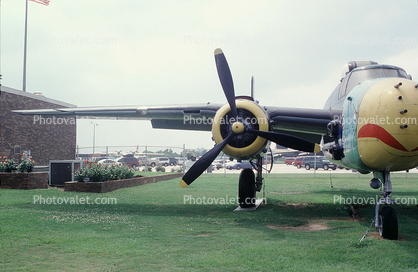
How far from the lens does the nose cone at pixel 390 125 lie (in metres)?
5.23

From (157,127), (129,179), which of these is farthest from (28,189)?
(157,127)

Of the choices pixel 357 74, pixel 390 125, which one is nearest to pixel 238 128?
pixel 390 125

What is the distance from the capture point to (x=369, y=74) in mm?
8094

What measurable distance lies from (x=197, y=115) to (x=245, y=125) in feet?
7.70

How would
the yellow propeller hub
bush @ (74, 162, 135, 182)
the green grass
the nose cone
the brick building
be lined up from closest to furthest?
the green grass < the nose cone < the yellow propeller hub < bush @ (74, 162, 135, 182) < the brick building

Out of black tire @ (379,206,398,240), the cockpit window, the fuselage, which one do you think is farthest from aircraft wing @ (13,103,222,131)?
black tire @ (379,206,398,240)

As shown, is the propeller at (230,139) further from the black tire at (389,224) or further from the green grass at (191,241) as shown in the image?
the black tire at (389,224)

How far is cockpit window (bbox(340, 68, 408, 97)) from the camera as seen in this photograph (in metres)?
8.00

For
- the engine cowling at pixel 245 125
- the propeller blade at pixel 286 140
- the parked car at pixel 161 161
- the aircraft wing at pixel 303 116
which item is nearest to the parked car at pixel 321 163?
the parked car at pixel 161 161

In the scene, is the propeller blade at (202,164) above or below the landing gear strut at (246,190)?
above

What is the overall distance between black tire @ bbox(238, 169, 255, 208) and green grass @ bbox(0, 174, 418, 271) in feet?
2.18

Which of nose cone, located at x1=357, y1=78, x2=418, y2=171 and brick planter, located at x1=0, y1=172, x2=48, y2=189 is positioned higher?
nose cone, located at x1=357, y1=78, x2=418, y2=171

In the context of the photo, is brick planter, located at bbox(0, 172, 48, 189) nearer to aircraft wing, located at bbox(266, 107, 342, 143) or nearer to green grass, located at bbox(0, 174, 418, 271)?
green grass, located at bbox(0, 174, 418, 271)

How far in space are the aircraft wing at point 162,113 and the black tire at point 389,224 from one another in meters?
5.05
